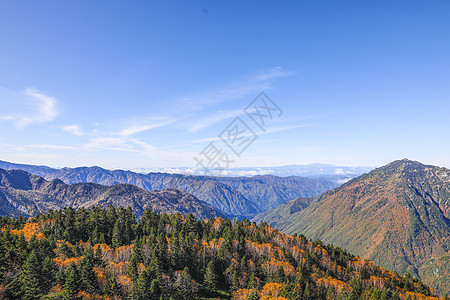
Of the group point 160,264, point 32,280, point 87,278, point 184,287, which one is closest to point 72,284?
point 87,278

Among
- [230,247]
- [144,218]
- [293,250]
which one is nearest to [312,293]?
[230,247]

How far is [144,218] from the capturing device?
15338 cm

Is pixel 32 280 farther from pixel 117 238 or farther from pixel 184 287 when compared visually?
pixel 117 238

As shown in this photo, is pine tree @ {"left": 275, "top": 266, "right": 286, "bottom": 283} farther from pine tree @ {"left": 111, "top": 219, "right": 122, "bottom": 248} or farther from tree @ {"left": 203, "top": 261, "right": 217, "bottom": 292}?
pine tree @ {"left": 111, "top": 219, "right": 122, "bottom": 248}

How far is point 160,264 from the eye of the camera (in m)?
98.7

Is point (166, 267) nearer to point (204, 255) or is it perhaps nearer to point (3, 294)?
point (204, 255)

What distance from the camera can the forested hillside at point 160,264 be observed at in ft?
235

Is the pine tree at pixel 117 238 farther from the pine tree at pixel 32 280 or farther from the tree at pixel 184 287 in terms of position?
Result: the pine tree at pixel 32 280

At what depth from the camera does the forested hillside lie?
71562 millimetres

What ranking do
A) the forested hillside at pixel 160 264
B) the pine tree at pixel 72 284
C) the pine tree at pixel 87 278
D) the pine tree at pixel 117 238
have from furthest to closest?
the pine tree at pixel 117 238, the forested hillside at pixel 160 264, the pine tree at pixel 87 278, the pine tree at pixel 72 284

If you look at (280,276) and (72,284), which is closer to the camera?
(72,284)

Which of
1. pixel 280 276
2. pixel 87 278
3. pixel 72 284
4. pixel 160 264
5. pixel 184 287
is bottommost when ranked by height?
pixel 280 276

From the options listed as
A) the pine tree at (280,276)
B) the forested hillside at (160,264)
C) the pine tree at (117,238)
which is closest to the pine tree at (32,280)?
the forested hillside at (160,264)

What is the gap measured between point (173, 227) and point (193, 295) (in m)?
53.4
